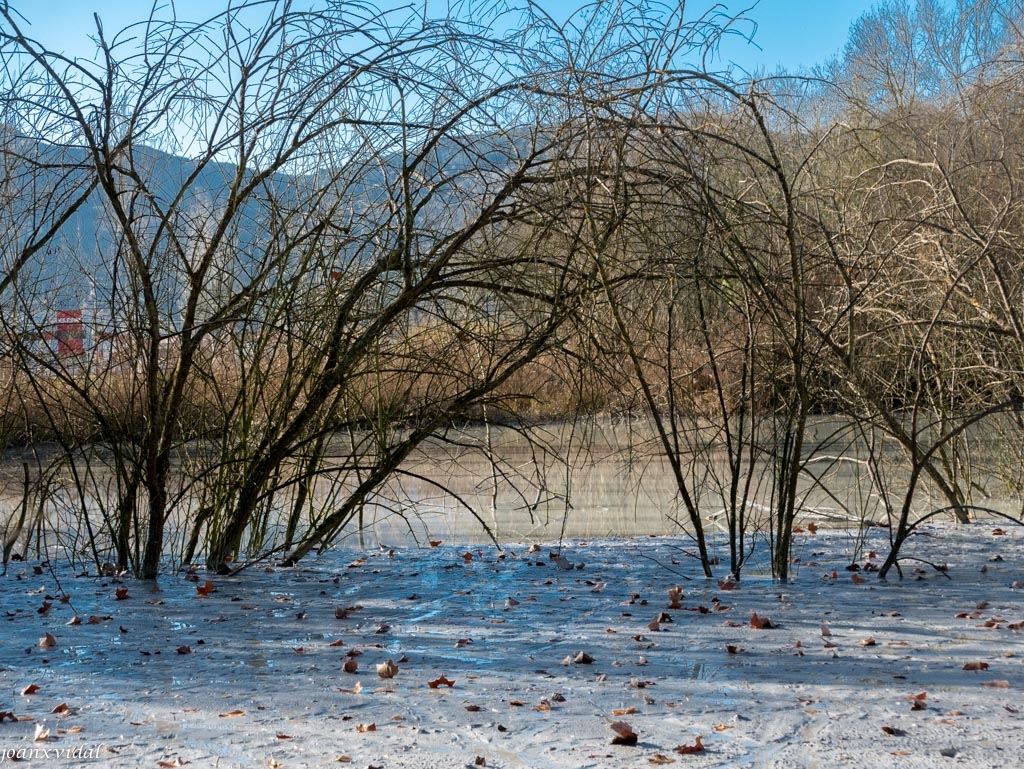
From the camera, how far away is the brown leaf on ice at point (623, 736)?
7.53 feet

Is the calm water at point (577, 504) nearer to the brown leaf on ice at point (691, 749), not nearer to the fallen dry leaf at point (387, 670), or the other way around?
the fallen dry leaf at point (387, 670)

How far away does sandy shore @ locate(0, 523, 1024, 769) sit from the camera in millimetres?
2301

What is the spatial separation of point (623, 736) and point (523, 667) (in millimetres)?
681

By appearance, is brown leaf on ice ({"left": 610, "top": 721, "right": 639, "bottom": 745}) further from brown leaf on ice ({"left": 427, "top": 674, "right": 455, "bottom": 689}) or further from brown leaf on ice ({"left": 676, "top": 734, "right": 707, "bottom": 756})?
brown leaf on ice ({"left": 427, "top": 674, "right": 455, "bottom": 689})

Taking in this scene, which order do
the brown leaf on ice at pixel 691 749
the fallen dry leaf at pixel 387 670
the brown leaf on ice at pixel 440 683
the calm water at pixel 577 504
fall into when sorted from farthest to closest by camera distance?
the calm water at pixel 577 504 < the fallen dry leaf at pixel 387 670 < the brown leaf on ice at pixel 440 683 < the brown leaf on ice at pixel 691 749

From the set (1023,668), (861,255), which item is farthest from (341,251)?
(1023,668)

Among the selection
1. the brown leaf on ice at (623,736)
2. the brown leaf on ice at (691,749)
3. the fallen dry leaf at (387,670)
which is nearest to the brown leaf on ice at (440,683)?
the fallen dry leaf at (387,670)

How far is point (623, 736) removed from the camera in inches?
90.4

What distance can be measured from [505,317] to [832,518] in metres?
2.58

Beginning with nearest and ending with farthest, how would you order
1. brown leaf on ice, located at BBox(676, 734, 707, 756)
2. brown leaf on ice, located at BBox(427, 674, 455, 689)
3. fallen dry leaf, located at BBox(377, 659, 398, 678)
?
brown leaf on ice, located at BBox(676, 734, 707, 756) < brown leaf on ice, located at BBox(427, 674, 455, 689) < fallen dry leaf, located at BBox(377, 659, 398, 678)

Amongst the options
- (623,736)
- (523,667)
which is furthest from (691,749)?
(523,667)

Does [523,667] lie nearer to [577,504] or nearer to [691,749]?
[691,749]

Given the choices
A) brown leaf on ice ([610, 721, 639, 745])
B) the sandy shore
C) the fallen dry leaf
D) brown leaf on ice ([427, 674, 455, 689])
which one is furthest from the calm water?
brown leaf on ice ([610, 721, 639, 745])

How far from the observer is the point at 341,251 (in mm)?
4355
